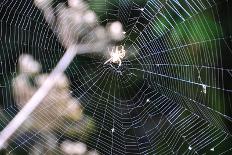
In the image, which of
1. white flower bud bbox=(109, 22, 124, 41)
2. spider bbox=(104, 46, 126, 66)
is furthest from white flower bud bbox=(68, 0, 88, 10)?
spider bbox=(104, 46, 126, 66)

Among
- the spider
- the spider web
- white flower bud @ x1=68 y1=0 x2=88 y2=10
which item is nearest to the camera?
the spider web

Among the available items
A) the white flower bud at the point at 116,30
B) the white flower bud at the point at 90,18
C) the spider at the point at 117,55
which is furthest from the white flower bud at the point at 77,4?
the spider at the point at 117,55

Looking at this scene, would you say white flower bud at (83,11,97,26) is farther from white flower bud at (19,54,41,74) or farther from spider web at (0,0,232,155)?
white flower bud at (19,54,41,74)

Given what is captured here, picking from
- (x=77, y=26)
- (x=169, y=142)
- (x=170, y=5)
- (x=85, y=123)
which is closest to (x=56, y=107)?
(x=85, y=123)

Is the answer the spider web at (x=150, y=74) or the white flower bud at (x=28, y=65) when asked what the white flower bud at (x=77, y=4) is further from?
the white flower bud at (x=28, y=65)

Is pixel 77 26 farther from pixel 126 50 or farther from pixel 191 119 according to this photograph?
pixel 191 119

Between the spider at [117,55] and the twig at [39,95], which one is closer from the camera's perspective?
the twig at [39,95]

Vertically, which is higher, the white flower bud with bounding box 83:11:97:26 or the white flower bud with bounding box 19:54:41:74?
the white flower bud with bounding box 83:11:97:26
